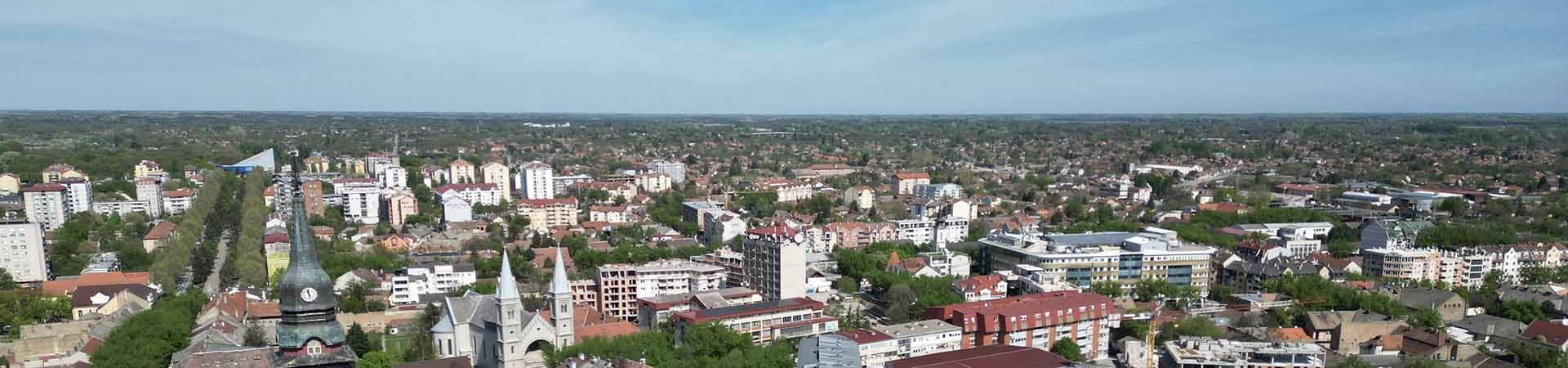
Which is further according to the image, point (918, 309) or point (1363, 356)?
point (918, 309)

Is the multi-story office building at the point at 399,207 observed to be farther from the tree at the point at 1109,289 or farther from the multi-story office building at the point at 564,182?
the tree at the point at 1109,289

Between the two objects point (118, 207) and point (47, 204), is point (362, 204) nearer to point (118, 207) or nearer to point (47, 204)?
point (118, 207)

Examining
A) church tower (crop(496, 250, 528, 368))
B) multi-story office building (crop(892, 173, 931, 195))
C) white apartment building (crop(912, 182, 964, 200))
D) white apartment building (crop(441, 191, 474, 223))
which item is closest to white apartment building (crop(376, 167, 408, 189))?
white apartment building (crop(441, 191, 474, 223))

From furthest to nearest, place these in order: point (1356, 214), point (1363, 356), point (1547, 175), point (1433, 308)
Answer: point (1547, 175)
point (1356, 214)
point (1433, 308)
point (1363, 356)

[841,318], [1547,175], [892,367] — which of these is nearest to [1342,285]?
[841,318]

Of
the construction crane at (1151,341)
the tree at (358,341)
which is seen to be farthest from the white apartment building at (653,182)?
the construction crane at (1151,341)

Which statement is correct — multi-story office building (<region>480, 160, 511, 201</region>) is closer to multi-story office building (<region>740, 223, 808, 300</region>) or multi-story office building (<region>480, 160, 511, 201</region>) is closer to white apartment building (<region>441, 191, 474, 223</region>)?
white apartment building (<region>441, 191, 474, 223</region>)

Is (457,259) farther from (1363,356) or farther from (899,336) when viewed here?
(1363,356)
